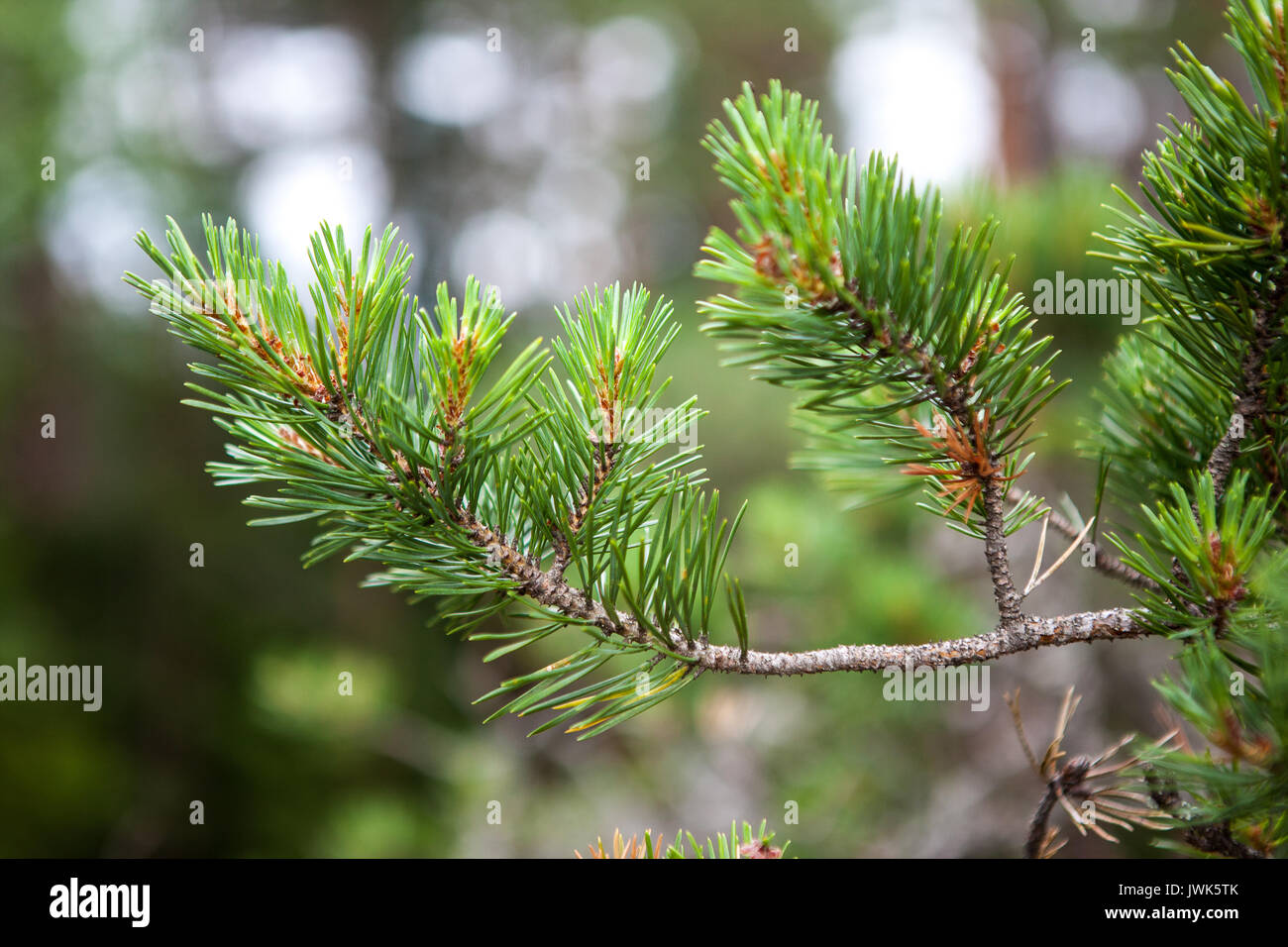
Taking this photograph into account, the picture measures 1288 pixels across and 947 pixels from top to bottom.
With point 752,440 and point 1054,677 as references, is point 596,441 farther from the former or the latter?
→ point 752,440

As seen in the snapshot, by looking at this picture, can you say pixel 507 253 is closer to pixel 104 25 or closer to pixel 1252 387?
pixel 104 25

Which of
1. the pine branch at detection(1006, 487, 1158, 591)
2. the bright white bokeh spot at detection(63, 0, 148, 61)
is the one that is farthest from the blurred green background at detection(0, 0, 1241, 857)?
the pine branch at detection(1006, 487, 1158, 591)

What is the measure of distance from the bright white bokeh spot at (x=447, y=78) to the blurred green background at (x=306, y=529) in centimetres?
1

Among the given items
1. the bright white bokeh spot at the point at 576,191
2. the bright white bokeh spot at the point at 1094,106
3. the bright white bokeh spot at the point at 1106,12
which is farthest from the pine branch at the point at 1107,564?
the bright white bokeh spot at the point at 576,191

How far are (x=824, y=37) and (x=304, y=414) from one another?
479 cm

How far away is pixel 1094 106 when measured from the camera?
2.60m

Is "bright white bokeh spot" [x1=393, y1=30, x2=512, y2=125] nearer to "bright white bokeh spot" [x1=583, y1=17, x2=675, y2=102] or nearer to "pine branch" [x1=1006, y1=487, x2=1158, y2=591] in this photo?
"bright white bokeh spot" [x1=583, y1=17, x2=675, y2=102]

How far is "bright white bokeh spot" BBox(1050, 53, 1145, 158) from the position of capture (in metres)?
2.38

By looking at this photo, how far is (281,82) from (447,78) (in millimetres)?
678

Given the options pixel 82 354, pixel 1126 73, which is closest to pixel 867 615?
Answer: pixel 1126 73

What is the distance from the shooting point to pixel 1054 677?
4.45 feet

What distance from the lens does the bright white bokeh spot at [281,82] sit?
3.17 metres

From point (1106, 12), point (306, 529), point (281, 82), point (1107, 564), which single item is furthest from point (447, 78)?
point (1107, 564)

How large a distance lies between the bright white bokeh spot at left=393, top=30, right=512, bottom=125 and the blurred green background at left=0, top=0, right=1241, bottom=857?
1cm
